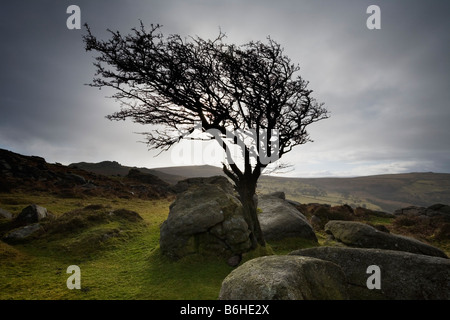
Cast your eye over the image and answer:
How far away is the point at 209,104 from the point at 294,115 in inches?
205

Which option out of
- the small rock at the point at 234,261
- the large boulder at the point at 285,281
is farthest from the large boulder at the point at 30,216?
the large boulder at the point at 285,281

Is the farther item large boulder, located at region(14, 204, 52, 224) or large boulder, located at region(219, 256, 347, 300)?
large boulder, located at region(14, 204, 52, 224)

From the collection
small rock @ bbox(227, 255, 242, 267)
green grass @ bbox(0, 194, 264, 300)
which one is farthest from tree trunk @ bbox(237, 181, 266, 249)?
green grass @ bbox(0, 194, 264, 300)

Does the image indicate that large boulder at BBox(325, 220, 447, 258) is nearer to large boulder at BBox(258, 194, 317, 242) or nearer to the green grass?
large boulder at BBox(258, 194, 317, 242)

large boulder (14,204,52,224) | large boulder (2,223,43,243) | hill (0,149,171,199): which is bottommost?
large boulder (2,223,43,243)

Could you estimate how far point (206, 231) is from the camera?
11.0 m

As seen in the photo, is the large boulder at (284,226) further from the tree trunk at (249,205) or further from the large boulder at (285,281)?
the large boulder at (285,281)

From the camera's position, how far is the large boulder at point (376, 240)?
1086cm

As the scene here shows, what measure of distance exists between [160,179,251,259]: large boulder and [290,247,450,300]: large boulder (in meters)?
4.81

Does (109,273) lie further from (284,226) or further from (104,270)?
(284,226)

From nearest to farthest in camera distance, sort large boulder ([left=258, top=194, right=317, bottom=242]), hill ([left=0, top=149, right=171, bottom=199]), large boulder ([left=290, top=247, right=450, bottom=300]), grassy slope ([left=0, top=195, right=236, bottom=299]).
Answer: large boulder ([left=290, top=247, right=450, bottom=300])
grassy slope ([left=0, top=195, right=236, bottom=299])
large boulder ([left=258, top=194, right=317, bottom=242])
hill ([left=0, top=149, right=171, bottom=199])

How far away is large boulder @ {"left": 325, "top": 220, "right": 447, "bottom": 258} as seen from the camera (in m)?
10.9

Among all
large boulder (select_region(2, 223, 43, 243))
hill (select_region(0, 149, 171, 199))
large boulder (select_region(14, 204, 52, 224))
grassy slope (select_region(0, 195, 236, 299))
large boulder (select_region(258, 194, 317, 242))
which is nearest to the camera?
grassy slope (select_region(0, 195, 236, 299))
